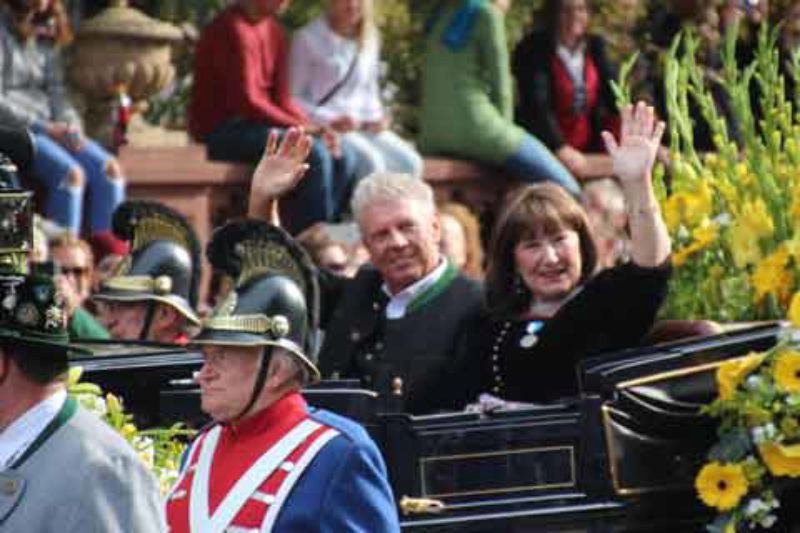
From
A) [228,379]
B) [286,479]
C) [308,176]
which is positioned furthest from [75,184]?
[286,479]

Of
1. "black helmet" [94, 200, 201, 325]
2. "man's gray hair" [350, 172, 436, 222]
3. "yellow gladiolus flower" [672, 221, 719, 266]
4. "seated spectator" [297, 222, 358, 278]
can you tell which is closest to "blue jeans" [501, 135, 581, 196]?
"seated spectator" [297, 222, 358, 278]

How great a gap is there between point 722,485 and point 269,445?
2.31m

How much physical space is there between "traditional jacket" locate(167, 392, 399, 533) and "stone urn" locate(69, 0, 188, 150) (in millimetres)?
7457

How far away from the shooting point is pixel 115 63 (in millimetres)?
13969

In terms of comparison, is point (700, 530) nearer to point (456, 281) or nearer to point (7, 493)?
point (456, 281)

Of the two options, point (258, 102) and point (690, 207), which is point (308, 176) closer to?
point (258, 102)

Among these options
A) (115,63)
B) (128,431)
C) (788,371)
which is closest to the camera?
(128,431)

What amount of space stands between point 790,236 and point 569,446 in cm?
143

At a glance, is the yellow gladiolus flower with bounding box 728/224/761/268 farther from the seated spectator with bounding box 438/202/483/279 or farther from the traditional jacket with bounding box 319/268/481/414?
the seated spectator with bounding box 438/202/483/279

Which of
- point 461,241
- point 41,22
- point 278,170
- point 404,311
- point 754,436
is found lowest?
point 754,436

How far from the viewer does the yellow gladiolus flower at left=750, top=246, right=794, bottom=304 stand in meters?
9.06

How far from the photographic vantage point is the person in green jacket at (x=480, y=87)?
14047mm

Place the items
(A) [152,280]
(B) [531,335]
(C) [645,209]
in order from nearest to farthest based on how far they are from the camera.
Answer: (C) [645,209] → (B) [531,335] → (A) [152,280]

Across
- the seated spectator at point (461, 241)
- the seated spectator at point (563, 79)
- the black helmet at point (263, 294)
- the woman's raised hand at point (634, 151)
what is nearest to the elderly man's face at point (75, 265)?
the seated spectator at point (461, 241)
